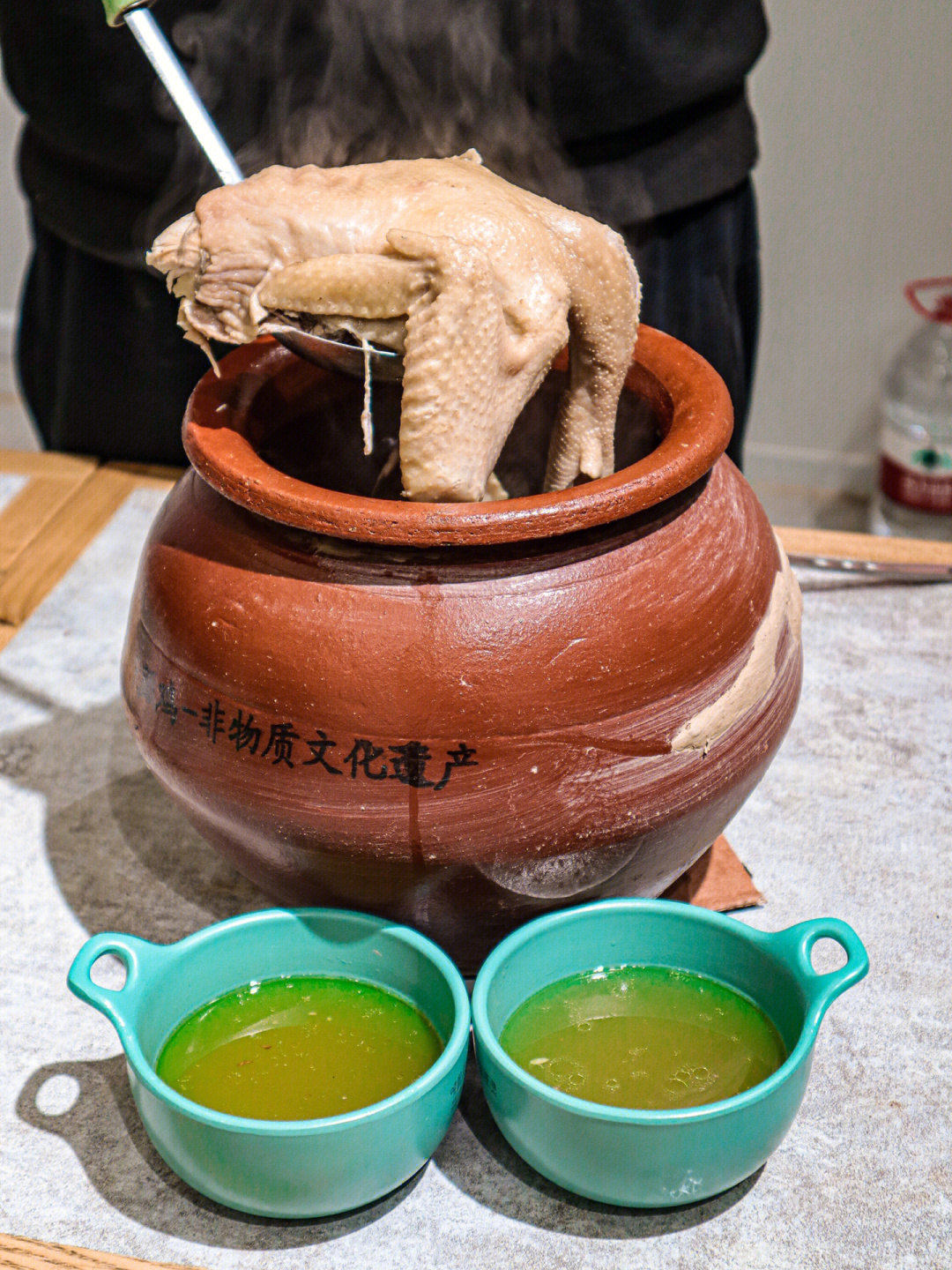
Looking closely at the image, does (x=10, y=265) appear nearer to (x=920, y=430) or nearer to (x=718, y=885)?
(x=920, y=430)

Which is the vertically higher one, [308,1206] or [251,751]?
[251,751]

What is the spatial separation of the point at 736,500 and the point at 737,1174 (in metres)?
0.47

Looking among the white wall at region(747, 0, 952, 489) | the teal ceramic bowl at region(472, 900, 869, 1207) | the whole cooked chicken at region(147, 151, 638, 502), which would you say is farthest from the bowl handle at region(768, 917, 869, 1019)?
the white wall at region(747, 0, 952, 489)

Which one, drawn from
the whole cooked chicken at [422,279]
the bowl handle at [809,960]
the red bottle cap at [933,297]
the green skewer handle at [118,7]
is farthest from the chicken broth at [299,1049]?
the red bottle cap at [933,297]

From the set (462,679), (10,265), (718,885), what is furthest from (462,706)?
(10,265)

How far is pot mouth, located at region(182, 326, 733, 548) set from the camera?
2.73 ft

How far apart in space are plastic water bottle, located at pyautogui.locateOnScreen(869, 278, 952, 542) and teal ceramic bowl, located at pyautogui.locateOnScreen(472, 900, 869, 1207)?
5.71 feet

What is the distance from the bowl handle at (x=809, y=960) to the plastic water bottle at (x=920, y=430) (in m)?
1.73

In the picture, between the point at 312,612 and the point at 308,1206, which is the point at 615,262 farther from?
the point at 308,1206

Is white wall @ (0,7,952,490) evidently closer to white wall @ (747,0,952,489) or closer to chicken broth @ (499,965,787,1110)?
white wall @ (747,0,952,489)

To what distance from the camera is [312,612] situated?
0.87 meters

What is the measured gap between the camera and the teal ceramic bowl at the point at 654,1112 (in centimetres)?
78

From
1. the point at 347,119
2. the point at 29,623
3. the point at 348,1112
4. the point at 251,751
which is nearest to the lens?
the point at 348,1112

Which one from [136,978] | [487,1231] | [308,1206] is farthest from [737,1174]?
[136,978]
